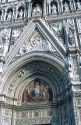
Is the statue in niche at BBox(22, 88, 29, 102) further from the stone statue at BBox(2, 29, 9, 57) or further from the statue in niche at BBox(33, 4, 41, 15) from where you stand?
the statue in niche at BBox(33, 4, 41, 15)

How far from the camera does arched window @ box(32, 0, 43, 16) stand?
1552 cm

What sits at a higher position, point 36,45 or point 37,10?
point 37,10

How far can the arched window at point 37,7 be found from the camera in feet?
50.9

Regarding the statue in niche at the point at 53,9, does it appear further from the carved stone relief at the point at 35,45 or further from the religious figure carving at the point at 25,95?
the religious figure carving at the point at 25,95

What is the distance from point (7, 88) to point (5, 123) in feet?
6.61

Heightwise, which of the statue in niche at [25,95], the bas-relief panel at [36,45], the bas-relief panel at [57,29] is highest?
the bas-relief panel at [57,29]

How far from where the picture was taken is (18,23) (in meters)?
15.4

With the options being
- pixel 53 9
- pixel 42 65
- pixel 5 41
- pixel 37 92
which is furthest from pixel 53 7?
pixel 37 92

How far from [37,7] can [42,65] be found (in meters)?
4.38

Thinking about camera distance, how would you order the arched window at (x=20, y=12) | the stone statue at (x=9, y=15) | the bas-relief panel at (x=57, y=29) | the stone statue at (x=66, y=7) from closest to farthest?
the bas-relief panel at (x=57, y=29) < the stone statue at (x=66, y=7) < the arched window at (x=20, y=12) < the stone statue at (x=9, y=15)

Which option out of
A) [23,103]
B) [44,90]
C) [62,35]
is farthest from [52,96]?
[62,35]

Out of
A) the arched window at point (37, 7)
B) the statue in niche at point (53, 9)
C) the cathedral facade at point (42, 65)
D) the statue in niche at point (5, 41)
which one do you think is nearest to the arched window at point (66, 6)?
the cathedral facade at point (42, 65)

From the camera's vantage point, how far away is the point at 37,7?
15836mm

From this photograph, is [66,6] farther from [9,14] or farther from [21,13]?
[9,14]
